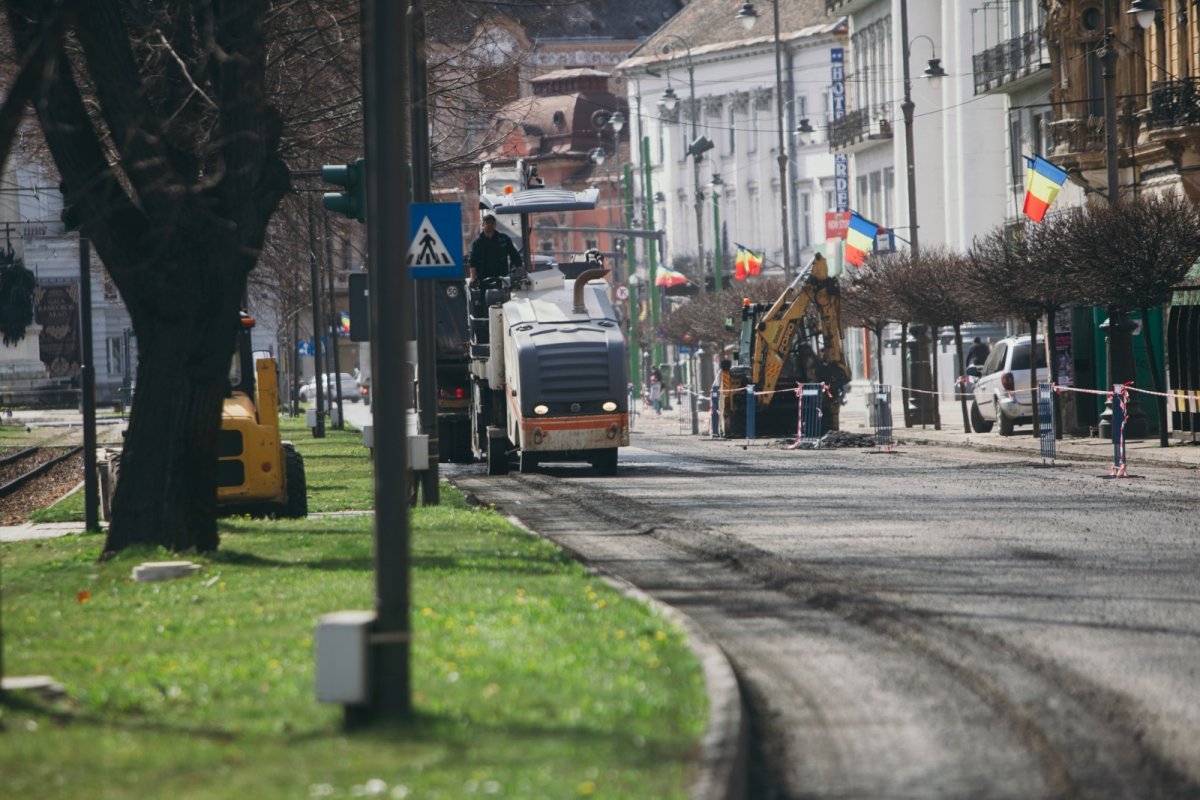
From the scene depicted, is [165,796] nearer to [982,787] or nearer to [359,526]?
[982,787]

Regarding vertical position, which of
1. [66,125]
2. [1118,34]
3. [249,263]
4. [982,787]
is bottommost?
[982,787]

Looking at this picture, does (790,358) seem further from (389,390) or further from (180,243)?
(389,390)

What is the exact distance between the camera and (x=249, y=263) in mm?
16016

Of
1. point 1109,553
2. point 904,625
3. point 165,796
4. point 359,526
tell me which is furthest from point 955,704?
point 359,526

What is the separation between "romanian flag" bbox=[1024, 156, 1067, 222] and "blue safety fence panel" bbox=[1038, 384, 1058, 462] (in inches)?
316

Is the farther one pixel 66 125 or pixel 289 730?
pixel 66 125

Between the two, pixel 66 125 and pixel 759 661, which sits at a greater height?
pixel 66 125

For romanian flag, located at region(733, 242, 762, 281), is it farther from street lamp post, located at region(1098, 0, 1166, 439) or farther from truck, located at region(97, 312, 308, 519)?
truck, located at region(97, 312, 308, 519)

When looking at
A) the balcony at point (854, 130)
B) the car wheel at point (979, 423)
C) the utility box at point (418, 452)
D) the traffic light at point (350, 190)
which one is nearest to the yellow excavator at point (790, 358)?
the car wheel at point (979, 423)

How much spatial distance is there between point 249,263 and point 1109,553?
7.14 metres

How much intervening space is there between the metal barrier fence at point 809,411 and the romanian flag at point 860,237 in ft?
28.9

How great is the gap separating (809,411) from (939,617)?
31.7 metres

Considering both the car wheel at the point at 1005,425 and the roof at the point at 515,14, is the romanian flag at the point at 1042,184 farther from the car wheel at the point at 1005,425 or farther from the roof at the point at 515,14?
the roof at the point at 515,14

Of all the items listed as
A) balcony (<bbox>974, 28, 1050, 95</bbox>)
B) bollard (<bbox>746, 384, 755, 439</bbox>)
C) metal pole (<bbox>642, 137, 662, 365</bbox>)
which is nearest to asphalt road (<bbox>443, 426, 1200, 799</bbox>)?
bollard (<bbox>746, 384, 755, 439</bbox>)
